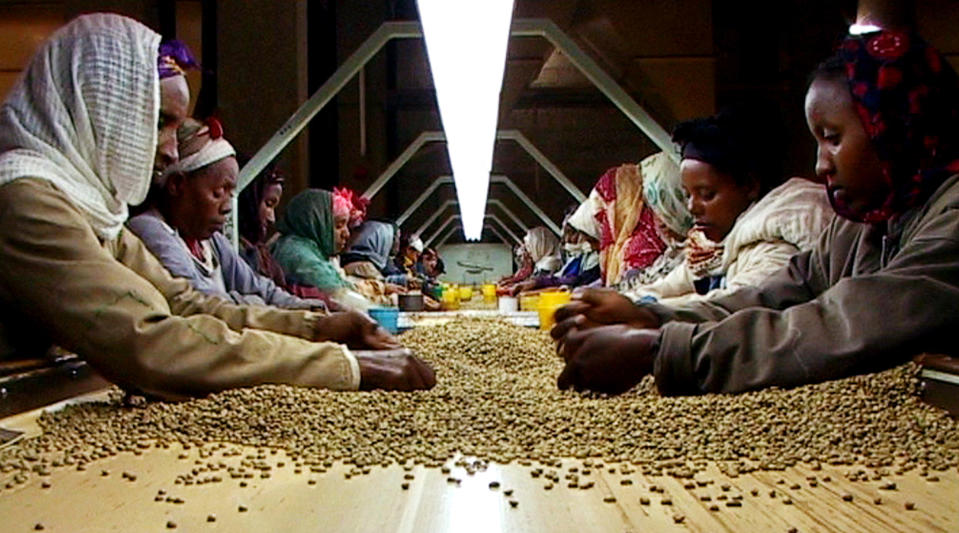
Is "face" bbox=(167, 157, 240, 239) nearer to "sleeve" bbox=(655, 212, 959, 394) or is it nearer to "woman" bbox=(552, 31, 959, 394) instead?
"woman" bbox=(552, 31, 959, 394)

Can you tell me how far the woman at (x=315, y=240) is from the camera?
5.10 m

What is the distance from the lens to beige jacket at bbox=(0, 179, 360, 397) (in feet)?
4.95

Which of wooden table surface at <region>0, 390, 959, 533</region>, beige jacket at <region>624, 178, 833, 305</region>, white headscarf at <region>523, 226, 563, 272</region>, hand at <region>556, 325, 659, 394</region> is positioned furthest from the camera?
white headscarf at <region>523, 226, 563, 272</region>

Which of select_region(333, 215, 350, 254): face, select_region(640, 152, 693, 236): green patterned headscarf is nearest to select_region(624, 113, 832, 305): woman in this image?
select_region(640, 152, 693, 236): green patterned headscarf

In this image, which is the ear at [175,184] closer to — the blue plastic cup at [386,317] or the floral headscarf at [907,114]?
the blue plastic cup at [386,317]

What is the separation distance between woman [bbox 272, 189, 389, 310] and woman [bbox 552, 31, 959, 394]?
3.32 meters

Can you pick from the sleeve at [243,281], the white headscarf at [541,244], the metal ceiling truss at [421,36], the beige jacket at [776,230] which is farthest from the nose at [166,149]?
the white headscarf at [541,244]

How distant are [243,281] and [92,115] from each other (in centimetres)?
171

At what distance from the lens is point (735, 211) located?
302 cm

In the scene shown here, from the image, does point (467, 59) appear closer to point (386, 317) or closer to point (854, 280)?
point (854, 280)

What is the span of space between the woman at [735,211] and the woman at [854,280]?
1.38 ft

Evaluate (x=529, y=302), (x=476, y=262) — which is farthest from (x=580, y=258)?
(x=476, y=262)

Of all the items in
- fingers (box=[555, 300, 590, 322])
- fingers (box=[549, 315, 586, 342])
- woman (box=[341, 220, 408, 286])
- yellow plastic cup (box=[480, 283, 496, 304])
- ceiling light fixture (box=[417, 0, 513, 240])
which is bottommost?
yellow plastic cup (box=[480, 283, 496, 304])

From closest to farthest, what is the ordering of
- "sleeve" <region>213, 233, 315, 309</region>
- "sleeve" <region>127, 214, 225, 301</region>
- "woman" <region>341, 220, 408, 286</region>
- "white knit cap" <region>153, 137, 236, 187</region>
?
"sleeve" <region>127, 214, 225, 301</region>, "white knit cap" <region>153, 137, 236, 187</region>, "sleeve" <region>213, 233, 315, 309</region>, "woman" <region>341, 220, 408, 286</region>
